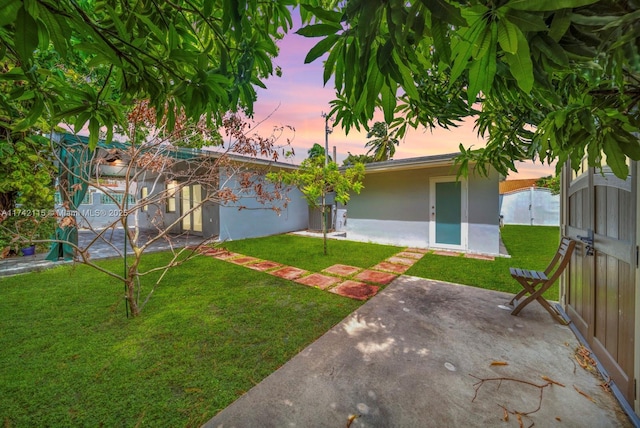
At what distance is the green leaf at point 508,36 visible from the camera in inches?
22.1

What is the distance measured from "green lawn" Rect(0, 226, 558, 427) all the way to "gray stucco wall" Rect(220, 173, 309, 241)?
3765mm

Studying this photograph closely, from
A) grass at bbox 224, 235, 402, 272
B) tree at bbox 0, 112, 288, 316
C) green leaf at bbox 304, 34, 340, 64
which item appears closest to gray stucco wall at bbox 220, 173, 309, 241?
grass at bbox 224, 235, 402, 272

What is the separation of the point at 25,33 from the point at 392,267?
5406mm

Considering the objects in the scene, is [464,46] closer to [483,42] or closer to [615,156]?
[483,42]

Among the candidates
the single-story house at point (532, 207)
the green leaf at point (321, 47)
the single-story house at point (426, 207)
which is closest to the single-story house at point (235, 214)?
the single-story house at point (426, 207)

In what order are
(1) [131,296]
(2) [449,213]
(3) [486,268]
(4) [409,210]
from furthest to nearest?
(4) [409,210]
(2) [449,213]
(3) [486,268]
(1) [131,296]

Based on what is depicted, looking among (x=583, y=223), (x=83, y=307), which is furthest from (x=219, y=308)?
(x=583, y=223)

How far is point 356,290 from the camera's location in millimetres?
3768

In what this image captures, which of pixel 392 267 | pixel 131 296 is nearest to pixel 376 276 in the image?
pixel 392 267

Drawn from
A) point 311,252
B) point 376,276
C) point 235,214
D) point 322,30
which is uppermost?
point 322,30

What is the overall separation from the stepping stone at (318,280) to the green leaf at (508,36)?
3697mm

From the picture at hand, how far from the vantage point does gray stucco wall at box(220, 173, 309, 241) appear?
825 cm

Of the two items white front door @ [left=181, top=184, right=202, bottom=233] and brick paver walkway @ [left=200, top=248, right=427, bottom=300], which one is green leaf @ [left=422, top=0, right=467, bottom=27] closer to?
brick paver walkway @ [left=200, top=248, right=427, bottom=300]

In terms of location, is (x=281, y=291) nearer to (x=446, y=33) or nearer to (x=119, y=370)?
(x=119, y=370)
